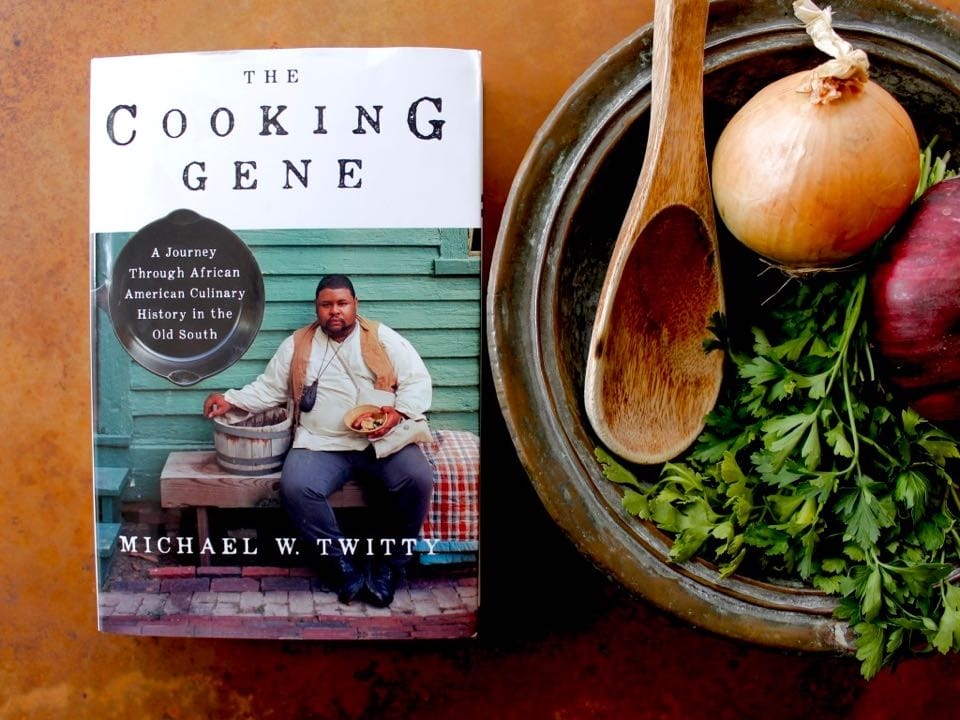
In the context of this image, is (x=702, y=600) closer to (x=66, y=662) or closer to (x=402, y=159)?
(x=402, y=159)

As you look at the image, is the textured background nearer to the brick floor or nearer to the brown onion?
the brick floor

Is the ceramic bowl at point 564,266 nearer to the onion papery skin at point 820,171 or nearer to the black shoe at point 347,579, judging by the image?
the onion papery skin at point 820,171

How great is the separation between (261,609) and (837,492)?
507mm

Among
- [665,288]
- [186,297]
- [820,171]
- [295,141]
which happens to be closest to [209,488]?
[186,297]

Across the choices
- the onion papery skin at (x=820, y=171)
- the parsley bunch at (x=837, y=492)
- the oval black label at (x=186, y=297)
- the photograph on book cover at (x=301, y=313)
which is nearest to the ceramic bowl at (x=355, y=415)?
the photograph on book cover at (x=301, y=313)

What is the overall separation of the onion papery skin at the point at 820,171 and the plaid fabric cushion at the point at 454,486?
298 mm

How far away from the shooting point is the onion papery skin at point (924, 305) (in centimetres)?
55

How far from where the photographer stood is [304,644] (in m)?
0.77

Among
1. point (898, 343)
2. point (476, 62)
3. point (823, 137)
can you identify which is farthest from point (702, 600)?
point (476, 62)

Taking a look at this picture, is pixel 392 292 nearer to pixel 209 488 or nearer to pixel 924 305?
pixel 209 488

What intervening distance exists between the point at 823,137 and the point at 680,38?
0.43 ft

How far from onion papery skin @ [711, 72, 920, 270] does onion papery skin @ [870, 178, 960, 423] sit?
2cm

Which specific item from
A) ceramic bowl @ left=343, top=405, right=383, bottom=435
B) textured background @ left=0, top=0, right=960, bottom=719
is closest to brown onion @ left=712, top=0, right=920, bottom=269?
textured background @ left=0, top=0, right=960, bottom=719

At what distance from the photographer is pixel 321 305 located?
0.68m
